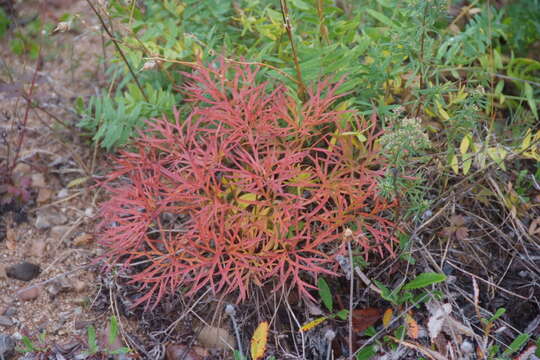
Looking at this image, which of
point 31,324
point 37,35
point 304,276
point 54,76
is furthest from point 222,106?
point 37,35

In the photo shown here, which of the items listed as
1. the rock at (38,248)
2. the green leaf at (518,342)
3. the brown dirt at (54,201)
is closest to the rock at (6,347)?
the brown dirt at (54,201)

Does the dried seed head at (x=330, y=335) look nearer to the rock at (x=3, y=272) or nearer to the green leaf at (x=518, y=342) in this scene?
the green leaf at (x=518, y=342)

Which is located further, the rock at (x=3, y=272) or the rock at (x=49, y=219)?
the rock at (x=49, y=219)

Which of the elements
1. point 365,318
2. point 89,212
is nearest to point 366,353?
point 365,318

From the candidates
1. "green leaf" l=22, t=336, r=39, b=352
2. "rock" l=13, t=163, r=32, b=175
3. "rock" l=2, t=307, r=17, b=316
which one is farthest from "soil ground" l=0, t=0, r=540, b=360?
"rock" l=13, t=163, r=32, b=175

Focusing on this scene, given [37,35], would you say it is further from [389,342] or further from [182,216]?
[389,342]
